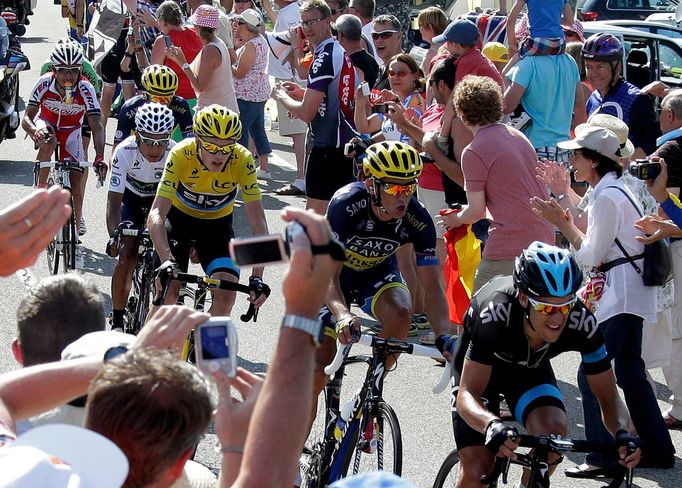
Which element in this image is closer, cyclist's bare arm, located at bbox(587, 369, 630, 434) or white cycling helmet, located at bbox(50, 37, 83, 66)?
cyclist's bare arm, located at bbox(587, 369, 630, 434)

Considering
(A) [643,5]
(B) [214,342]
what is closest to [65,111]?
(B) [214,342]

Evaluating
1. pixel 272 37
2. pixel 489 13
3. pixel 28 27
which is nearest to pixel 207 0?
pixel 272 37

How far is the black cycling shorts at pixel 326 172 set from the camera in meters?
10.4

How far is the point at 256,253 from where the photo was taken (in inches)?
110

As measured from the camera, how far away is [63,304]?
421 centimetres

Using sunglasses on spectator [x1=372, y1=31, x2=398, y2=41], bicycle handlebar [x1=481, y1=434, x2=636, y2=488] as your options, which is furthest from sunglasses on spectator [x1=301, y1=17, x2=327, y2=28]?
bicycle handlebar [x1=481, y1=434, x2=636, y2=488]

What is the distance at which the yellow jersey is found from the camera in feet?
24.8

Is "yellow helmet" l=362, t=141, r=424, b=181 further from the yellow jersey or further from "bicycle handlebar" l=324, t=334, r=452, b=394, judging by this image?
the yellow jersey

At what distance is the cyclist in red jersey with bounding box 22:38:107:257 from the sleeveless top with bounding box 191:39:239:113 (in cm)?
169

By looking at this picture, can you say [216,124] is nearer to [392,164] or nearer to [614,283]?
[392,164]

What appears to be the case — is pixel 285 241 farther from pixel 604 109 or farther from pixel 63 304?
pixel 604 109

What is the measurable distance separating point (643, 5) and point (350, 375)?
1249cm

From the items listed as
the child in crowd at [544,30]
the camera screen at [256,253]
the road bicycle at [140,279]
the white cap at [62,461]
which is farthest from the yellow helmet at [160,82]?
the white cap at [62,461]

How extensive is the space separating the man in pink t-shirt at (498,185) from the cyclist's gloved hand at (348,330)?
6.54 ft
